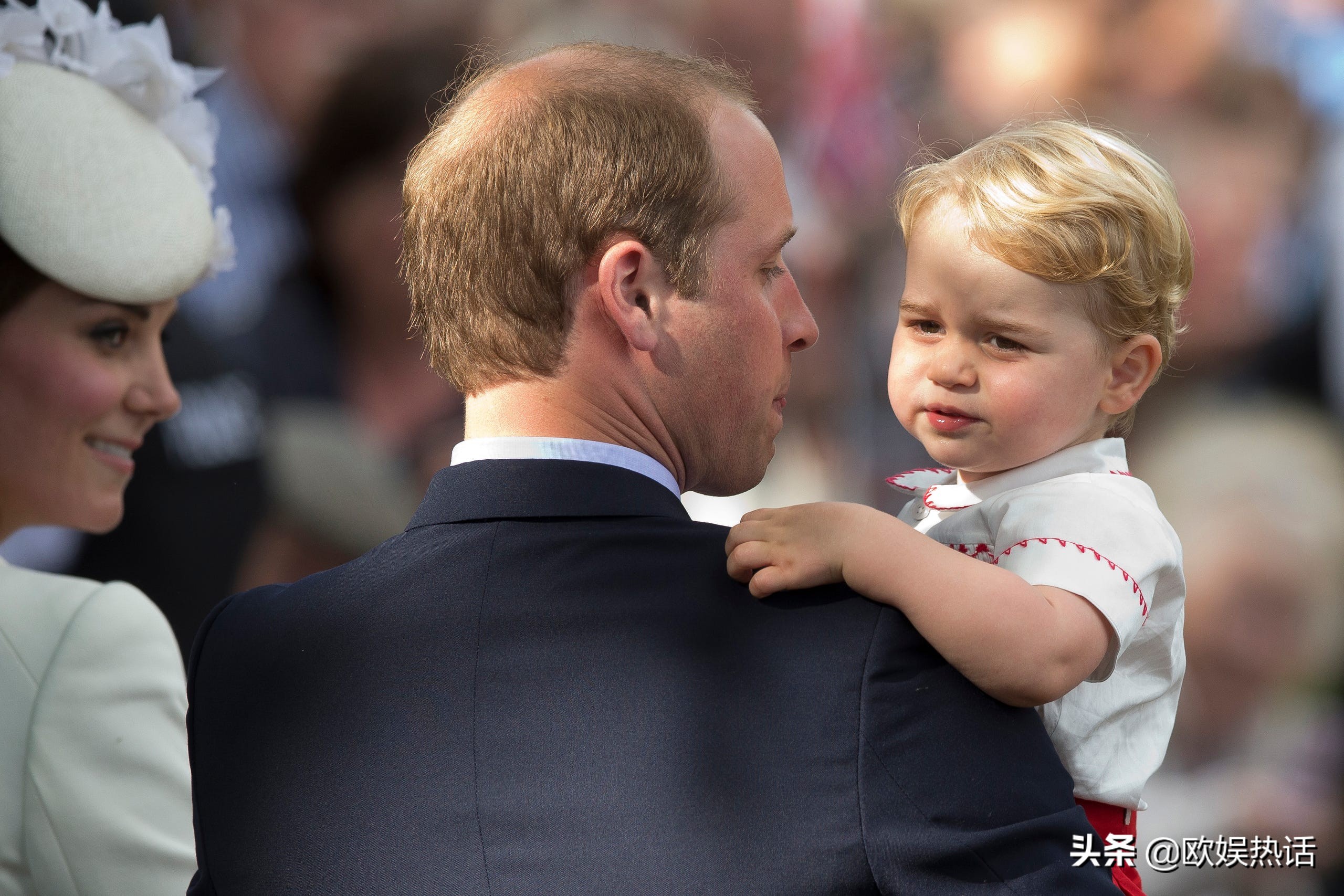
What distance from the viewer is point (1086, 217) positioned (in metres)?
1.66

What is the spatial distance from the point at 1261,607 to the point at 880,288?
6.26 feet

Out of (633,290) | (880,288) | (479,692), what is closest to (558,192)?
(633,290)

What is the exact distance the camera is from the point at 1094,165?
67.6 inches

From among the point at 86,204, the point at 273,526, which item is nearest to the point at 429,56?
the point at 273,526

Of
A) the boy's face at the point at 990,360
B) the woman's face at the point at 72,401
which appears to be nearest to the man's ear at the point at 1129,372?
the boy's face at the point at 990,360

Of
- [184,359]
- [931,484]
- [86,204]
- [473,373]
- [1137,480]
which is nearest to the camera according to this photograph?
[473,373]

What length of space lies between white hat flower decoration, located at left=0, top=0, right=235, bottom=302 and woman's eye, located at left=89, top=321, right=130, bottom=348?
7 cm

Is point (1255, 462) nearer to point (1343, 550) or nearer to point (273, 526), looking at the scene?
point (1343, 550)

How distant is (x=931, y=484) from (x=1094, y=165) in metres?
0.52

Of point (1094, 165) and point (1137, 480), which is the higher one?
point (1094, 165)

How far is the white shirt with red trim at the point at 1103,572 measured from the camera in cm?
150

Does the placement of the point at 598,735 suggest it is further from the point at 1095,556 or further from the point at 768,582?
the point at 1095,556

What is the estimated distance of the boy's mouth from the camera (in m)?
1.74

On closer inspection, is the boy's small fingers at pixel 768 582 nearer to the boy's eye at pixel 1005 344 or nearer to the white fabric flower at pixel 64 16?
the boy's eye at pixel 1005 344
